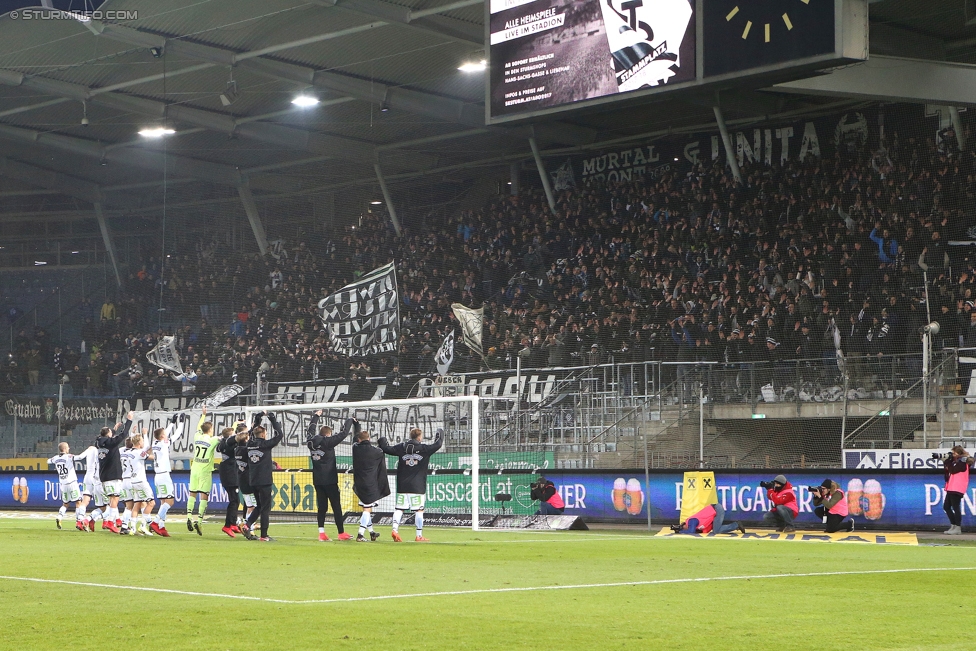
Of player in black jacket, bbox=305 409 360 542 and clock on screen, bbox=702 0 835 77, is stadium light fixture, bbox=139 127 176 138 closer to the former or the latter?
player in black jacket, bbox=305 409 360 542

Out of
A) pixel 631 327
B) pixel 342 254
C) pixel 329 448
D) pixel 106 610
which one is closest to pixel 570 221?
pixel 631 327

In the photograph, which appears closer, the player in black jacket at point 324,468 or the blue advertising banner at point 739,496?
the player in black jacket at point 324,468

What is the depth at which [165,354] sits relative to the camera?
40094 millimetres

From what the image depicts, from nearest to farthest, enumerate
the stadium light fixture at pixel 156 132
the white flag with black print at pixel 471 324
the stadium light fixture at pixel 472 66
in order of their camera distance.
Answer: the stadium light fixture at pixel 472 66
the white flag with black print at pixel 471 324
the stadium light fixture at pixel 156 132

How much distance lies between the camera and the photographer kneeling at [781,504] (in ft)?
70.8

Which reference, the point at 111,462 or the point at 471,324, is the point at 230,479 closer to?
the point at 111,462

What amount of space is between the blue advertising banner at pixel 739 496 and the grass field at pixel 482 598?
4701mm

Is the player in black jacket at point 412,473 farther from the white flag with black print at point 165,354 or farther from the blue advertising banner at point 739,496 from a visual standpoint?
the white flag with black print at point 165,354

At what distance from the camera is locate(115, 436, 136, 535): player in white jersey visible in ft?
68.7

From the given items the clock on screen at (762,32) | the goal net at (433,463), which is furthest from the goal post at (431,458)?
the clock on screen at (762,32)

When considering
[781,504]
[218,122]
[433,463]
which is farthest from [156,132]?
[781,504]

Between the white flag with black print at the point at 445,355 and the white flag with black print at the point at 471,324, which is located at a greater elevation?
the white flag with black print at the point at 471,324

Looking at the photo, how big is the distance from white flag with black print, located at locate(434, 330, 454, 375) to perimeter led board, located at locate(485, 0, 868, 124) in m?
14.4

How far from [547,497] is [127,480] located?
8233 mm
